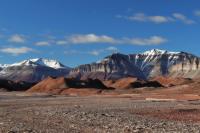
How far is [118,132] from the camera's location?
32750 millimetres

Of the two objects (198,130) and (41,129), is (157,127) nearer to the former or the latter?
(198,130)

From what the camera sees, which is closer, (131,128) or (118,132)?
(118,132)

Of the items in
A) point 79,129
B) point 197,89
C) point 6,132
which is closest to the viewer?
point 6,132

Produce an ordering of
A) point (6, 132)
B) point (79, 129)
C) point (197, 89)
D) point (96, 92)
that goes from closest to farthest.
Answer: point (6, 132) < point (79, 129) < point (197, 89) < point (96, 92)

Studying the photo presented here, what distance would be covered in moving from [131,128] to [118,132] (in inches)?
103

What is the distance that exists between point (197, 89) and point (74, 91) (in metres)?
47.7

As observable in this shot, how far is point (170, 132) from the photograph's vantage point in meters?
32.7

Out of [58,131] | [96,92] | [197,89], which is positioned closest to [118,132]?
[58,131]

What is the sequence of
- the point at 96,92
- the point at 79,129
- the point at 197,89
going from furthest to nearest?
the point at 96,92 → the point at 197,89 → the point at 79,129

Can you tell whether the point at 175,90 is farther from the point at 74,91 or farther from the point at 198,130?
the point at 198,130

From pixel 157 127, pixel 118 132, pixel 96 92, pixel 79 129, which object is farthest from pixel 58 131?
pixel 96 92

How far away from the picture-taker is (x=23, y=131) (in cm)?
3306

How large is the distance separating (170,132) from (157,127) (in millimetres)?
3378

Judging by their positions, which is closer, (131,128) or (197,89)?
(131,128)
